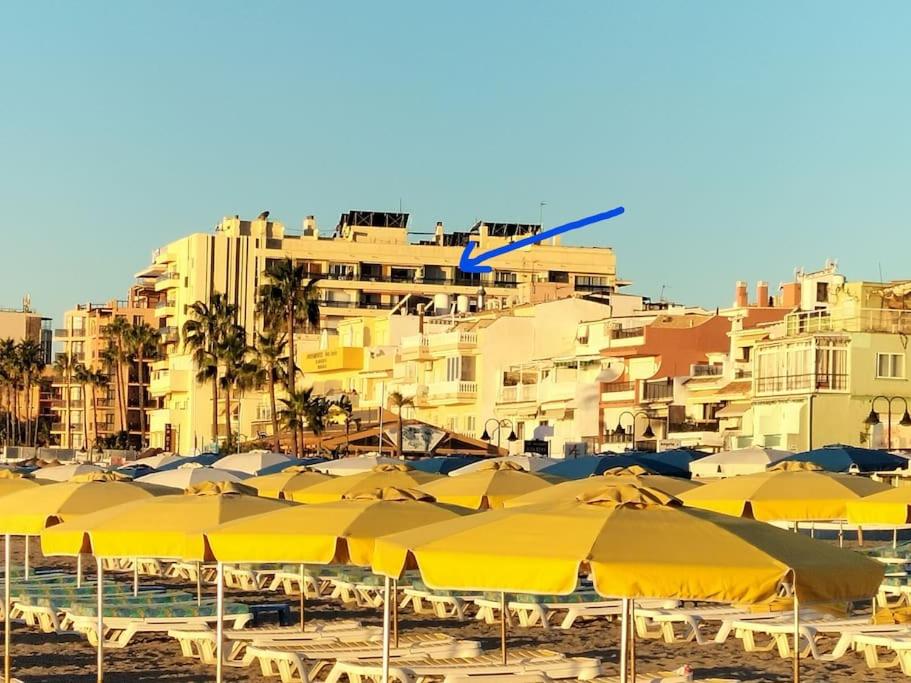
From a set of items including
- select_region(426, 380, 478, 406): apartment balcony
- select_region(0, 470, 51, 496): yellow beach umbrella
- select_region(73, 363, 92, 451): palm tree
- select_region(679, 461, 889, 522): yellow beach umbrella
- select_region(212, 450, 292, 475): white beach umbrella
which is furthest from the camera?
select_region(73, 363, 92, 451): palm tree

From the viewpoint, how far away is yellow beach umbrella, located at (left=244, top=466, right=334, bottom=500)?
96.7 ft

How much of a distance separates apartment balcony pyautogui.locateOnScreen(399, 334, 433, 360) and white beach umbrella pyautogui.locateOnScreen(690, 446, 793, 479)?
5274cm

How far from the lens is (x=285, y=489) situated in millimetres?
29438

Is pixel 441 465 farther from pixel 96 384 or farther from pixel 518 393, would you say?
pixel 96 384

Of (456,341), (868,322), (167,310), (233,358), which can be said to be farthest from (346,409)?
(167,310)

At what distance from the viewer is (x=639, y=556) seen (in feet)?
35.5

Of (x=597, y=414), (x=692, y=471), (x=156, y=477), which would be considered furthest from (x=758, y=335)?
(x=156, y=477)

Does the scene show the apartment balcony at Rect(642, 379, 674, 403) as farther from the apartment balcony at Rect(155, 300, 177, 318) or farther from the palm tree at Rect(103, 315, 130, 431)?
the palm tree at Rect(103, 315, 130, 431)

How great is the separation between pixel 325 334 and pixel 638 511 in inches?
3989

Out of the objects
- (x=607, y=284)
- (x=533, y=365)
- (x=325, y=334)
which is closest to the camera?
(x=533, y=365)

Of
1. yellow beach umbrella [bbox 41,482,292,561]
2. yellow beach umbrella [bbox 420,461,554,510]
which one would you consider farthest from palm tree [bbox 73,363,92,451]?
yellow beach umbrella [bbox 41,482,292,561]

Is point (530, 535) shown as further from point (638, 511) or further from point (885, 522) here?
point (885, 522)

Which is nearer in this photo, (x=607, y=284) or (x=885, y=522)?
(x=885, y=522)

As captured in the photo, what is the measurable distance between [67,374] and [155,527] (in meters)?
131
